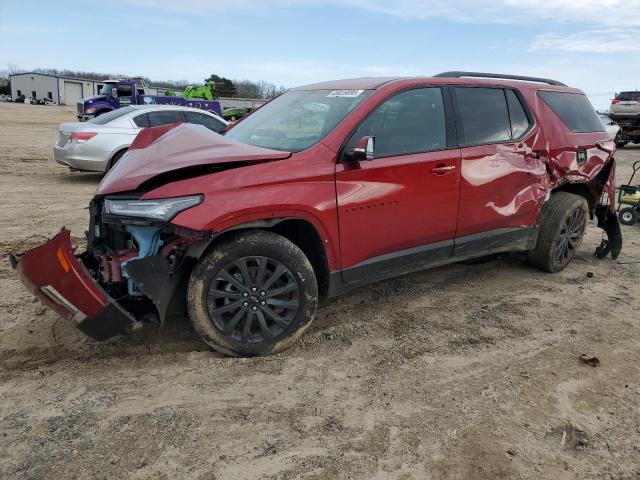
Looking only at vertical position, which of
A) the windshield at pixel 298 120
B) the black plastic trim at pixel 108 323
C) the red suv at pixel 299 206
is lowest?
→ the black plastic trim at pixel 108 323

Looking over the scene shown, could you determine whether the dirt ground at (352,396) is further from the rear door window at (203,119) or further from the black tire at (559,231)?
the rear door window at (203,119)

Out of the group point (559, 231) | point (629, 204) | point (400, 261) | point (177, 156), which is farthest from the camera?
point (629, 204)

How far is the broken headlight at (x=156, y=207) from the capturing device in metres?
2.97

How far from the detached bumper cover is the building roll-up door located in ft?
303

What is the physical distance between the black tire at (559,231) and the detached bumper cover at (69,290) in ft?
12.9

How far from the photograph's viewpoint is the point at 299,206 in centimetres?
327

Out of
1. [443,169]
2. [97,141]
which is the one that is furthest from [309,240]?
[97,141]

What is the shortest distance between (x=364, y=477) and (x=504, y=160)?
3.04 metres

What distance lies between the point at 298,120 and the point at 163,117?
24.1 feet

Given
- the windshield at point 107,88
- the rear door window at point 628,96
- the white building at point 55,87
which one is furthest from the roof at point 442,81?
the white building at point 55,87

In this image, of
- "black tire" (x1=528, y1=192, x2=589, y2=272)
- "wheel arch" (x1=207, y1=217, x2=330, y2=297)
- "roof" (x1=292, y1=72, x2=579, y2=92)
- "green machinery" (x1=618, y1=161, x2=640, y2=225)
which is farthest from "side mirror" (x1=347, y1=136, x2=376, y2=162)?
"green machinery" (x1=618, y1=161, x2=640, y2=225)

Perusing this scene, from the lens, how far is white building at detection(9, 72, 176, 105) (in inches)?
3273

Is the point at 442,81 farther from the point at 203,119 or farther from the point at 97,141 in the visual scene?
the point at 203,119

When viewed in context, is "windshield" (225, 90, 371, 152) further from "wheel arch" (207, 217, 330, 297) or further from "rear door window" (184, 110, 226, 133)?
"rear door window" (184, 110, 226, 133)
